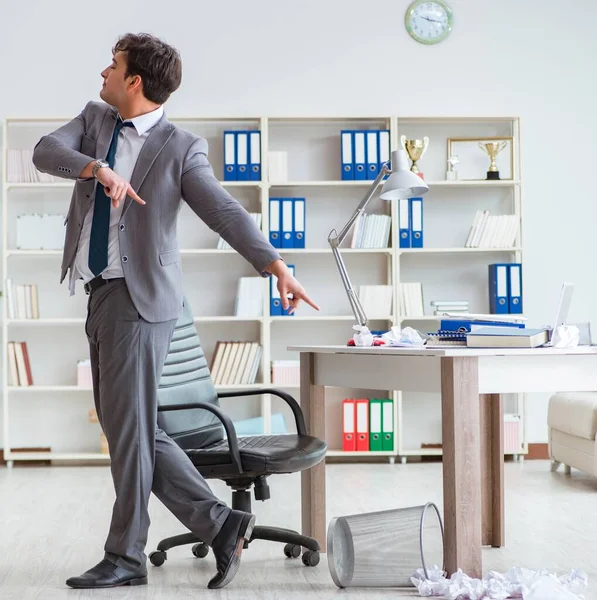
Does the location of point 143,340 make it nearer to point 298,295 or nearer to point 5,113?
Answer: point 298,295

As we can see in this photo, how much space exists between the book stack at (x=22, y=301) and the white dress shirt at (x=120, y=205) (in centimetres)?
297

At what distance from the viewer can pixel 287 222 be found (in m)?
5.42

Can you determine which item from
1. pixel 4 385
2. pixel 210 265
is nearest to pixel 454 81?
pixel 210 265

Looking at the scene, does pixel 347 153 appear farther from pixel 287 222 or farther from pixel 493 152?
pixel 493 152

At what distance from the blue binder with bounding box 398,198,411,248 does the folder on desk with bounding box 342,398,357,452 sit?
3.25ft

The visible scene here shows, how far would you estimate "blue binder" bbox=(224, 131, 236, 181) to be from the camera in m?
5.41

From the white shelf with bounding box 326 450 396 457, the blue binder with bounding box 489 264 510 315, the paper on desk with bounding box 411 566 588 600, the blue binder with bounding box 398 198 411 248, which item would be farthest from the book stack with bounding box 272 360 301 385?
the paper on desk with bounding box 411 566 588 600

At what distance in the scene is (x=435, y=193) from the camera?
18.7ft

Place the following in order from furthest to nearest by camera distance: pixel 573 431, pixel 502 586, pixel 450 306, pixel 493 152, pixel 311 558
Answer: pixel 493 152, pixel 450 306, pixel 573 431, pixel 311 558, pixel 502 586

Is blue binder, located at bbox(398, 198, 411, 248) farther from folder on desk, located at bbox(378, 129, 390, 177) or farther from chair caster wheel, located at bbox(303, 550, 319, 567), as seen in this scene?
chair caster wheel, located at bbox(303, 550, 319, 567)

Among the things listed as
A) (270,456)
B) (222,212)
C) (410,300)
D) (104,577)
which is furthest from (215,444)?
(410,300)

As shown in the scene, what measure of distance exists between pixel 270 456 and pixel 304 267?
127 inches

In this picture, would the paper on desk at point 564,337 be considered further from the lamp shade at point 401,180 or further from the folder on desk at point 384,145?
the folder on desk at point 384,145

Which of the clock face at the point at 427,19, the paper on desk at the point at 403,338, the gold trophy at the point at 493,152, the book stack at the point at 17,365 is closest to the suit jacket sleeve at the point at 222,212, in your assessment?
the paper on desk at the point at 403,338
